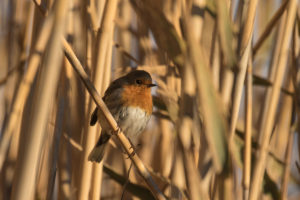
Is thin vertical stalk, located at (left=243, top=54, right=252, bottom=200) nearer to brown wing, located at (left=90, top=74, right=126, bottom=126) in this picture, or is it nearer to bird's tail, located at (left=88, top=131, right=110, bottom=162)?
bird's tail, located at (left=88, top=131, right=110, bottom=162)

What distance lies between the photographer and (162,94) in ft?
6.36

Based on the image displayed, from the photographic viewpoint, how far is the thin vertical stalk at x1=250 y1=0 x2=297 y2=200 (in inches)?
58.6

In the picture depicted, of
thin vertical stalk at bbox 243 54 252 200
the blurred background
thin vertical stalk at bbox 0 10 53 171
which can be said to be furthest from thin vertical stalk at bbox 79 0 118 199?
thin vertical stalk at bbox 243 54 252 200

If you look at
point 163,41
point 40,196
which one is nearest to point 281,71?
point 163,41

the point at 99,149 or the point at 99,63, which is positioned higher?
the point at 99,63

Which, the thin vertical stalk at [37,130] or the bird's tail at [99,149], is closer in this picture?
the thin vertical stalk at [37,130]

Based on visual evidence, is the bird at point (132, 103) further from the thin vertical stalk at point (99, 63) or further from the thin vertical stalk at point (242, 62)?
the thin vertical stalk at point (242, 62)

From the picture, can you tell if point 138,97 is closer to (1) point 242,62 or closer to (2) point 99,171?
(2) point 99,171

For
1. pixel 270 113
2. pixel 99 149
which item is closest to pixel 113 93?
pixel 99 149

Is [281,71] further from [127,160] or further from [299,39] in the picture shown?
[127,160]

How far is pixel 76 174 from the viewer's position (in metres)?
1.92

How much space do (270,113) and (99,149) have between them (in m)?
0.79

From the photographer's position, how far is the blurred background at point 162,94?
3.14 feet

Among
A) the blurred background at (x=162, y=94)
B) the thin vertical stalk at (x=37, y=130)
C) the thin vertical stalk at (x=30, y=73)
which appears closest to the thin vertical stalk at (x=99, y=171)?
the blurred background at (x=162, y=94)
